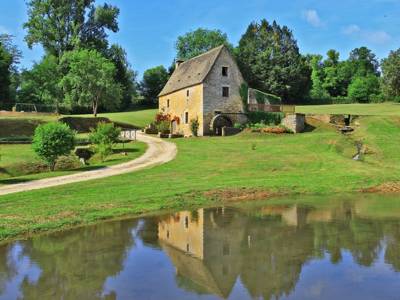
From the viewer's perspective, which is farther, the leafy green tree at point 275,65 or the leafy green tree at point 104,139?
the leafy green tree at point 275,65

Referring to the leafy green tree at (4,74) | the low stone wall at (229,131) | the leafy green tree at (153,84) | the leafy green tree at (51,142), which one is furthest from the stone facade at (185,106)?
the leafy green tree at (153,84)

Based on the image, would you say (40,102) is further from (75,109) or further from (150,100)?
(150,100)

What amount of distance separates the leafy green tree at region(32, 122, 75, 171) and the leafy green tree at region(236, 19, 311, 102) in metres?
58.6

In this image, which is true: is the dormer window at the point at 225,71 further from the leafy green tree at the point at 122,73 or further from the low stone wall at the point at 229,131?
the leafy green tree at the point at 122,73

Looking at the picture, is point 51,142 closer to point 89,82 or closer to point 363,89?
point 89,82

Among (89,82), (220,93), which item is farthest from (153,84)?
(220,93)

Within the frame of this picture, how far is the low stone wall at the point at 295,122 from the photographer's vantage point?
48.1 m

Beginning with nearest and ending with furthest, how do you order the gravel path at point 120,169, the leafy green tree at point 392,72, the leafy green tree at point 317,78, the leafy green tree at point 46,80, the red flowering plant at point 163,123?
the gravel path at point 120,169 < the red flowering plant at point 163,123 < the leafy green tree at point 46,80 < the leafy green tree at point 392,72 < the leafy green tree at point 317,78

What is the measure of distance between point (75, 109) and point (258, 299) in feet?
254

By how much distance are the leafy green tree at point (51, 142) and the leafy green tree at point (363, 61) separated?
97.3m

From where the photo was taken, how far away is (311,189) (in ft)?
83.4

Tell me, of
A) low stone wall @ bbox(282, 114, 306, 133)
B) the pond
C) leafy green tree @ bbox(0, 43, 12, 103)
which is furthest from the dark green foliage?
leafy green tree @ bbox(0, 43, 12, 103)

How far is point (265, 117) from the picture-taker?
52031mm

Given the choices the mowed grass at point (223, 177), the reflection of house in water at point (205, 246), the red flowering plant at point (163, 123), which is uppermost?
the red flowering plant at point (163, 123)
